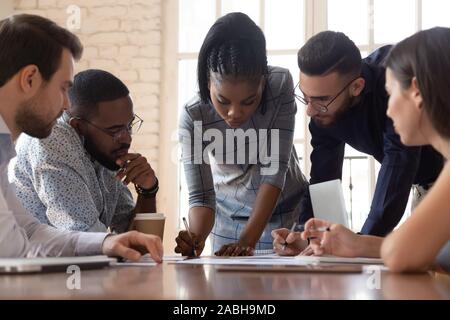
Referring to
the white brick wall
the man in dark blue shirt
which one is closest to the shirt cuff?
the man in dark blue shirt

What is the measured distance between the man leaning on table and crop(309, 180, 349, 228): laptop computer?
67 centimetres

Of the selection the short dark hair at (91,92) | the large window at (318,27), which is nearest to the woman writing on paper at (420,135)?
the short dark hair at (91,92)

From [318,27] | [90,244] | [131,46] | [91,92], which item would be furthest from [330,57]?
[131,46]

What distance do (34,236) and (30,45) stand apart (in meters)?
0.42

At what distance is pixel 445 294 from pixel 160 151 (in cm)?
316

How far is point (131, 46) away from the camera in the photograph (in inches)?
152

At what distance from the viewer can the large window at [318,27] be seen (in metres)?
3.71

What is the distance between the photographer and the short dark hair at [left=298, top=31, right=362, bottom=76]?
1.91 m

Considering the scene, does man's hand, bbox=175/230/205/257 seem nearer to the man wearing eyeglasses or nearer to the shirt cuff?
the man wearing eyeglasses

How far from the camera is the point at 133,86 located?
383 cm

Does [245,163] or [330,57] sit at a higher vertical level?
[330,57]

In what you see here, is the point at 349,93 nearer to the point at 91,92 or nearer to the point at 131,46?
the point at 91,92
